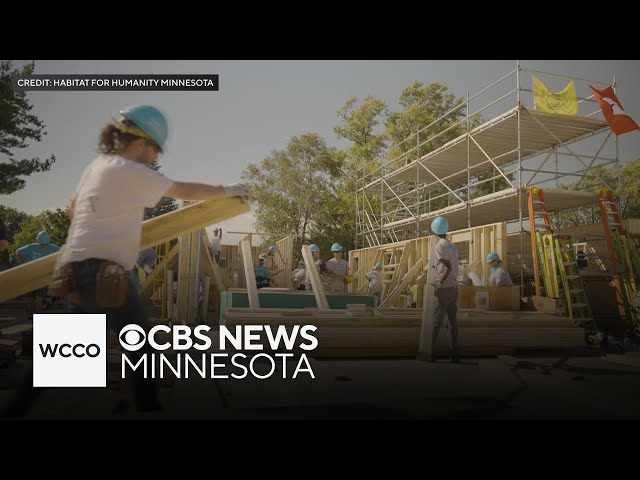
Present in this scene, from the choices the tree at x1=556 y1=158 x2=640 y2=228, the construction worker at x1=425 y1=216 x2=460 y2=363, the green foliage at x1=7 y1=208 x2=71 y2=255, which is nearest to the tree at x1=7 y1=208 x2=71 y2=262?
the green foliage at x1=7 y1=208 x2=71 y2=255

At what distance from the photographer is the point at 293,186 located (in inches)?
620

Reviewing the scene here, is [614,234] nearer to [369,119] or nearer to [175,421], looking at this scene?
[175,421]

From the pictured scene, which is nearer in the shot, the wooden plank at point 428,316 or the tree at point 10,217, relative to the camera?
the tree at point 10,217

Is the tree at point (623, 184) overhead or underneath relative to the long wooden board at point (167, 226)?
overhead

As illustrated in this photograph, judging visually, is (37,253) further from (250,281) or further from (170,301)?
(250,281)

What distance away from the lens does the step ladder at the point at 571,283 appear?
8.96 m

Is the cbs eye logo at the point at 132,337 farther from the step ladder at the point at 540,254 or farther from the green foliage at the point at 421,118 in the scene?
the green foliage at the point at 421,118

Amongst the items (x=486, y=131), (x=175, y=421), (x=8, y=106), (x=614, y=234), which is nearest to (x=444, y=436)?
(x=175, y=421)

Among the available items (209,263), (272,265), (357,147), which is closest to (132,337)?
(209,263)

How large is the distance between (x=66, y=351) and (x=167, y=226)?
909mm

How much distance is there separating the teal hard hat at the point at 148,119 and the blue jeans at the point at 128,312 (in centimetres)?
63

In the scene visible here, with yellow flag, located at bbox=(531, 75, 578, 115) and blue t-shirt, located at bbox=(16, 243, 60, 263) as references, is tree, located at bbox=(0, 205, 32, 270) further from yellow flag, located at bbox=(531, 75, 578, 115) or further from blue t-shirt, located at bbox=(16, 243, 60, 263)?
yellow flag, located at bbox=(531, 75, 578, 115)

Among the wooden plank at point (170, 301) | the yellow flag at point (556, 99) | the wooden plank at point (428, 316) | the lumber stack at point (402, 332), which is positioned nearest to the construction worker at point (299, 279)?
the wooden plank at point (170, 301)

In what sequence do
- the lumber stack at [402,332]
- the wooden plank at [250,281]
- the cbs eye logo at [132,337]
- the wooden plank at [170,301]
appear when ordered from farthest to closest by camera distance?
the wooden plank at [170,301], the wooden plank at [250,281], the lumber stack at [402,332], the cbs eye logo at [132,337]
